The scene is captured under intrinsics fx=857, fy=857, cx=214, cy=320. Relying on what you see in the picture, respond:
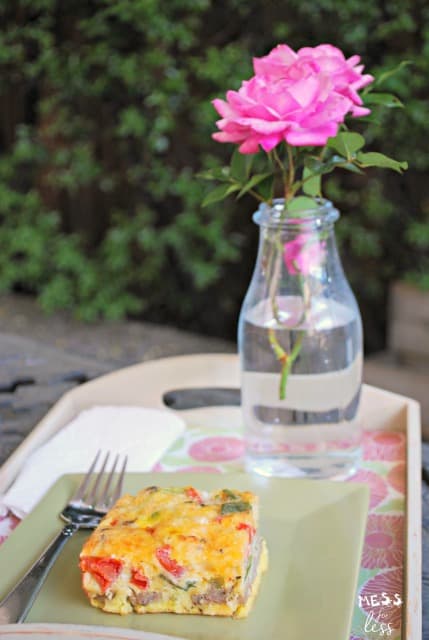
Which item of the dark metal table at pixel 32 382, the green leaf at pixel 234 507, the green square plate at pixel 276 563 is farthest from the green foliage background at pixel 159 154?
the green leaf at pixel 234 507

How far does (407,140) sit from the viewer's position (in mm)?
2545

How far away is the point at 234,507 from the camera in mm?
708

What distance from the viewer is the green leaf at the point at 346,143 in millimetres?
824

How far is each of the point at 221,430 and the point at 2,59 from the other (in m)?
2.55

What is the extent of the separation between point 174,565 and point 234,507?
3.2 inches

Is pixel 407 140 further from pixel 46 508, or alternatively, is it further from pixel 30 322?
pixel 46 508

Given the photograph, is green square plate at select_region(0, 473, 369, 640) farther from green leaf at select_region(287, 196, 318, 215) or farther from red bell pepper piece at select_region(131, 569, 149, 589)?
green leaf at select_region(287, 196, 318, 215)

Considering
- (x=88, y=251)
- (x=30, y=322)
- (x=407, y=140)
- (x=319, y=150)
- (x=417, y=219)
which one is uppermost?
(x=319, y=150)

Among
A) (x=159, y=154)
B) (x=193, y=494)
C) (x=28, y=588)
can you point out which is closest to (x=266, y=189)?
(x=193, y=494)

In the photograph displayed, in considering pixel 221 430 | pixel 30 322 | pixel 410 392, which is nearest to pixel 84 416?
pixel 221 430

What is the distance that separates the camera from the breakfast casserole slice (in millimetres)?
650

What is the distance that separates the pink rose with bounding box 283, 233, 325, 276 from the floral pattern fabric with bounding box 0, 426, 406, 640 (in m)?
0.24

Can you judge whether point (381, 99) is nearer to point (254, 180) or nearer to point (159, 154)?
point (254, 180)

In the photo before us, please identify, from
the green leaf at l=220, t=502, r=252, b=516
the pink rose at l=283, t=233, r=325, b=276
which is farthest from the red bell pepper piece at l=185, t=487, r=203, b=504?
the pink rose at l=283, t=233, r=325, b=276
